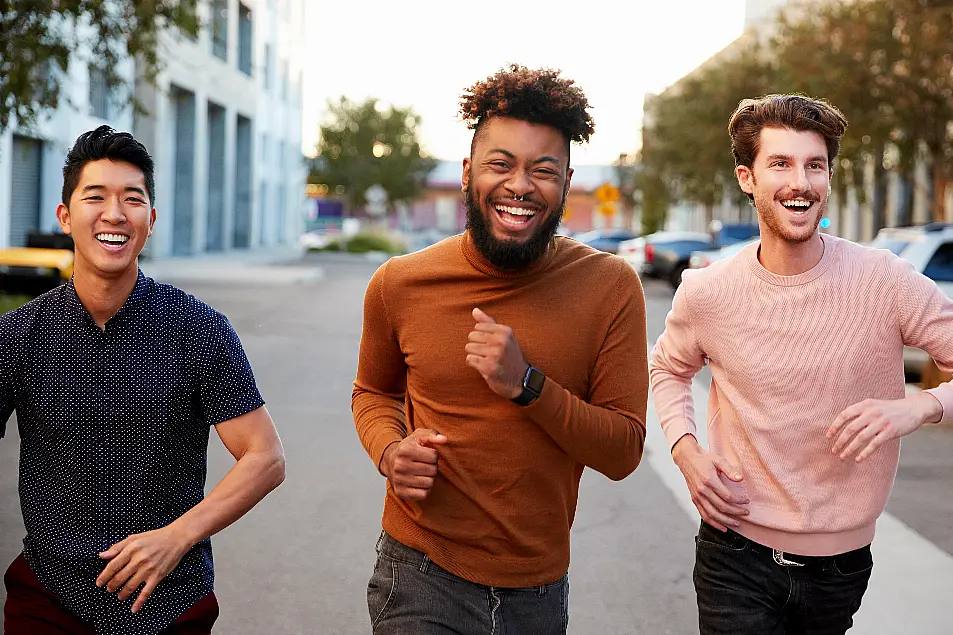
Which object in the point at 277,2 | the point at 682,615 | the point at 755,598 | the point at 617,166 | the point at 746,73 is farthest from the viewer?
the point at 617,166

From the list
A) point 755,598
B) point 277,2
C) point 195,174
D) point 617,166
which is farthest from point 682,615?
point 617,166

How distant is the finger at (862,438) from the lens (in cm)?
318

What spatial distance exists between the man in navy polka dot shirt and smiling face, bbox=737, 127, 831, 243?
1.48m

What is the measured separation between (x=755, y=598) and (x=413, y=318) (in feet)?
3.99

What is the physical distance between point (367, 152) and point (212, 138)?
2149 centimetres

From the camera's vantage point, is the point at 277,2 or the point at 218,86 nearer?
the point at 218,86

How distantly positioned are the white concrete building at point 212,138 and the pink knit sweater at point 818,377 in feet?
67.7

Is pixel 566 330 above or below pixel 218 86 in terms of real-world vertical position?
below

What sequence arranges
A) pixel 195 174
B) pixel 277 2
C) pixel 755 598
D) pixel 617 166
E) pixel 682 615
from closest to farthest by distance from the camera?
1. pixel 755 598
2. pixel 682 615
3. pixel 195 174
4. pixel 277 2
5. pixel 617 166

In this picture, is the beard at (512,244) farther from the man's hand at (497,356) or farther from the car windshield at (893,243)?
the car windshield at (893,243)

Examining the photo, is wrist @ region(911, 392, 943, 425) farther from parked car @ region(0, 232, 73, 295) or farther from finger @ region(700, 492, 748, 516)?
parked car @ region(0, 232, 73, 295)

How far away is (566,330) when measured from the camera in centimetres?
311

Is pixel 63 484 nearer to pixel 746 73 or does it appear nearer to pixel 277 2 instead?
pixel 746 73

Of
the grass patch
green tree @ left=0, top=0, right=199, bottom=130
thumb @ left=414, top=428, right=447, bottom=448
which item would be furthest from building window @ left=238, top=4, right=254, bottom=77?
thumb @ left=414, top=428, right=447, bottom=448
